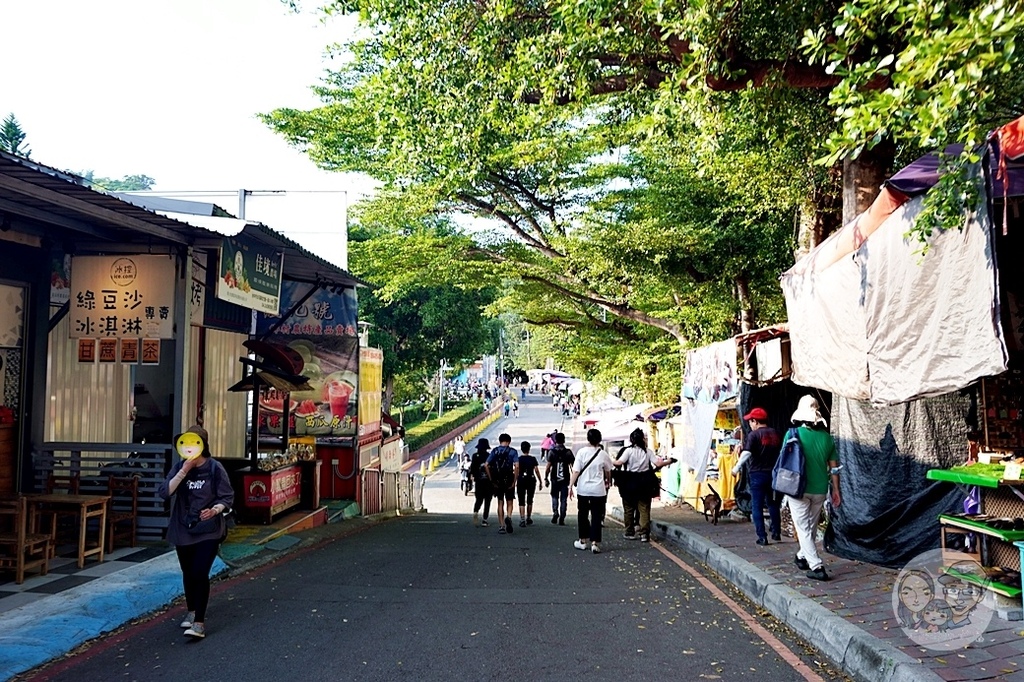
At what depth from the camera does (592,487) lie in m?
10.3

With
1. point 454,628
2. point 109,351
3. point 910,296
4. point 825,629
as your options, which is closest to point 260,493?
point 109,351

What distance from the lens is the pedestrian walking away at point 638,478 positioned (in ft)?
36.0

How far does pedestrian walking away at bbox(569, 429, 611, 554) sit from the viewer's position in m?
10.2

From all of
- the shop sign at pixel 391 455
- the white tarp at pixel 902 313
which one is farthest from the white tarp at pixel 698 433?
the shop sign at pixel 391 455

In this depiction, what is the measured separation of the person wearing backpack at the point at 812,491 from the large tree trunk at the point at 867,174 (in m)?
2.56

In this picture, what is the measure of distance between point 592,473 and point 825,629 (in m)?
4.91

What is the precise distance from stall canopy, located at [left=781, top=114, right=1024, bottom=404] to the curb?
167 centimetres

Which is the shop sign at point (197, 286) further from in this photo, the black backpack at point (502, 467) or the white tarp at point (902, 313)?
the white tarp at point (902, 313)

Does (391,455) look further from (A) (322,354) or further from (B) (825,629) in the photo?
(B) (825,629)

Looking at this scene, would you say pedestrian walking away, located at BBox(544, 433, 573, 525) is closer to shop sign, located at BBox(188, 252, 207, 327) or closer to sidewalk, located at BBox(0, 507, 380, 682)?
sidewalk, located at BBox(0, 507, 380, 682)

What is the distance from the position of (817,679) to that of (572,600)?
2.40 meters

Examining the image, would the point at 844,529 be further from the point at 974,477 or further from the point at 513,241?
the point at 513,241

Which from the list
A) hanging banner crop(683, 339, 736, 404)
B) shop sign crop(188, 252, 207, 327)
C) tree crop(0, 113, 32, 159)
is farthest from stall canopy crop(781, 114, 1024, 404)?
tree crop(0, 113, 32, 159)

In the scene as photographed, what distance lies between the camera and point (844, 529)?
8266 mm
